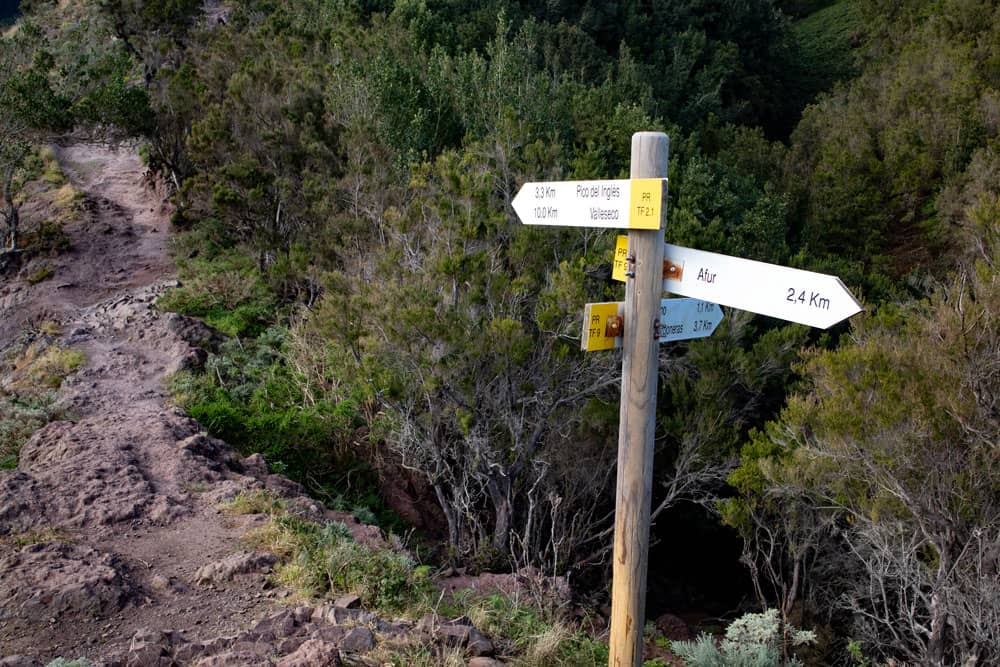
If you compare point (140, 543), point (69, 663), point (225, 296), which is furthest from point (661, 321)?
point (225, 296)

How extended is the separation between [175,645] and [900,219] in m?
20.1

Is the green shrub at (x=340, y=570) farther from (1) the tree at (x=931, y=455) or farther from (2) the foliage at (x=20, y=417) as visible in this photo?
(1) the tree at (x=931, y=455)

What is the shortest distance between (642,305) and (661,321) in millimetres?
103

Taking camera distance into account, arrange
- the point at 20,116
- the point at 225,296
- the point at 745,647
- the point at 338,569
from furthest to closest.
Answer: the point at 20,116 → the point at 225,296 → the point at 745,647 → the point at 338,569

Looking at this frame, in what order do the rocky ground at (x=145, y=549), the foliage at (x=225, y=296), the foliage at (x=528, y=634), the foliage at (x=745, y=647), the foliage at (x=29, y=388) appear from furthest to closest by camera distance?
the foliage at (x=225, y=296) < the foliage at (x=29, y=388) < the foliage at (x=745, y=647) < the foliage at (x=528, y=634) < the rocky ground at (x=145, y=549)

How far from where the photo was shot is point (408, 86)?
13242 mm

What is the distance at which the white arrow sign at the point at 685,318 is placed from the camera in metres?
3.24

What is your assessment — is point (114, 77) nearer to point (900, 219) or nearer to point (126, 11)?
point (126, 11)

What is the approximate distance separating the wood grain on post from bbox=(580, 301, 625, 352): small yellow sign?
0.06m

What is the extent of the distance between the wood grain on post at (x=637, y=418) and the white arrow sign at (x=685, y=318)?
0.05 m

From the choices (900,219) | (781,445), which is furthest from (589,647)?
(900,219)

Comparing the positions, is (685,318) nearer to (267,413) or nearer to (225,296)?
(267,413)

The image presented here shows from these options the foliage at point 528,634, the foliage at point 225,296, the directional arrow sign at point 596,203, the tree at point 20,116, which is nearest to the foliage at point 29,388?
the foliage at point 225,296

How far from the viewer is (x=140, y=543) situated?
574 cm
